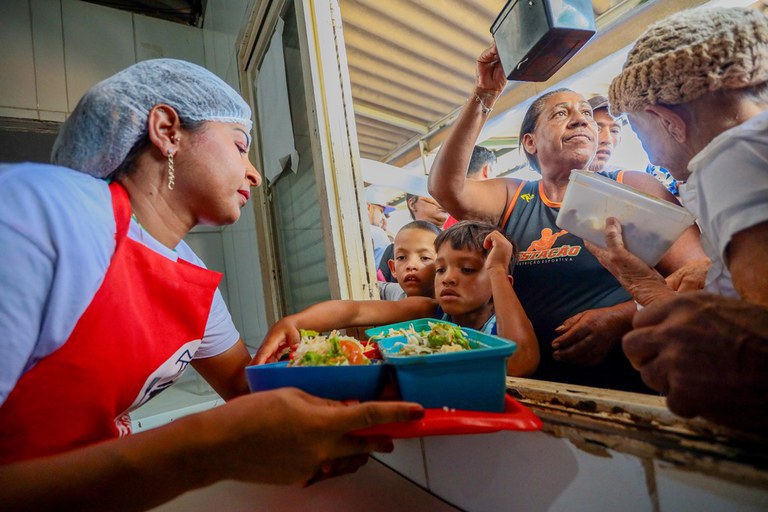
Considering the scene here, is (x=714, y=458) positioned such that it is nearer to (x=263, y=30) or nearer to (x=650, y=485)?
(x=650, y=485)

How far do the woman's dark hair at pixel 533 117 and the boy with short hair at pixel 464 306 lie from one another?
0.22 m

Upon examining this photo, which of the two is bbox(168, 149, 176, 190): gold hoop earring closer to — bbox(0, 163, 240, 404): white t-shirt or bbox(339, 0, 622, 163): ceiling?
bbox(0, 163, 240, 404): white t-shirt

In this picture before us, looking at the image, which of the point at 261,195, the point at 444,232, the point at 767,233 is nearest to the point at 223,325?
the point at 444,232

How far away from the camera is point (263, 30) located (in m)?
2.24

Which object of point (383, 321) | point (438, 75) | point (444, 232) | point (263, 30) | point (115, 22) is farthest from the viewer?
point (115, 22)

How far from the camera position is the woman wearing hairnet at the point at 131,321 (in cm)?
53

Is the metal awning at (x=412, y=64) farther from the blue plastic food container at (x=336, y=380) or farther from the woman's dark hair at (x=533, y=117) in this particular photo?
the blue plastic food container at (x=336, y=380)

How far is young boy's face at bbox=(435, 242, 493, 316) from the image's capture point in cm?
101

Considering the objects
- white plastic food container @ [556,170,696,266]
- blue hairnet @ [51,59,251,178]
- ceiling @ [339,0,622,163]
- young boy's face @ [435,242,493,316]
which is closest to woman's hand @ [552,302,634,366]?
white plastic food container @ [556,170,696,266]

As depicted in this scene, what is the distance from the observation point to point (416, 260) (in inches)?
58.8

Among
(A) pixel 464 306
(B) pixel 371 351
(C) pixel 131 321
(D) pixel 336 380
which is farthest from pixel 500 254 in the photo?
(C) pixel 131 321

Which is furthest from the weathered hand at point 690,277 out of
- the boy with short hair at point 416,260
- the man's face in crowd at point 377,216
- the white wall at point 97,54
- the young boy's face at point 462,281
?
the white wall at point 97,54

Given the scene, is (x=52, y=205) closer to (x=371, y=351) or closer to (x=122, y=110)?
(x=122, y=110)

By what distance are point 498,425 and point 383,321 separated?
759 mm
